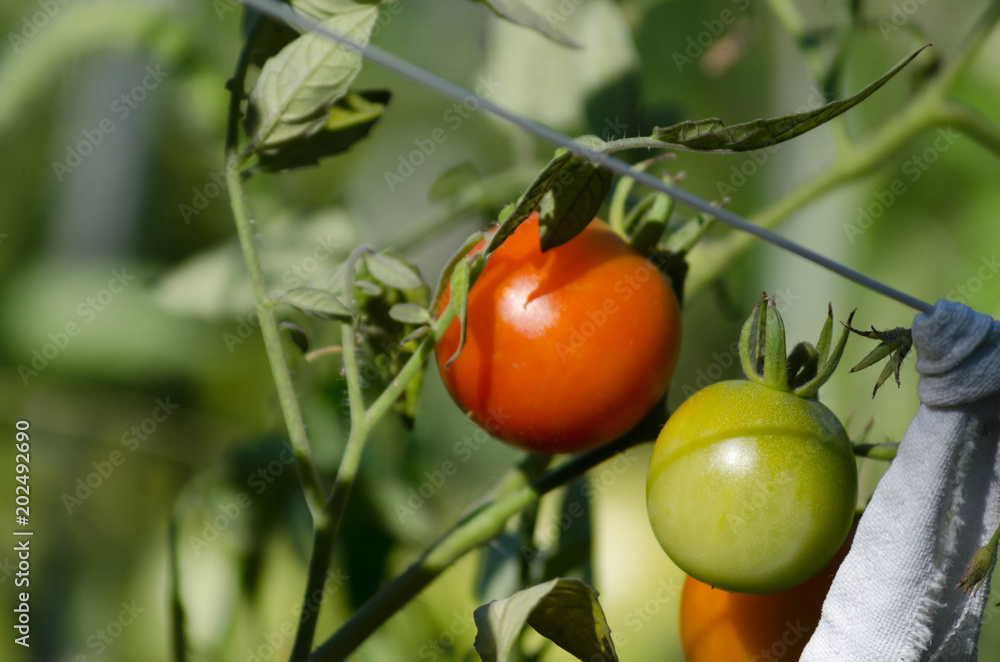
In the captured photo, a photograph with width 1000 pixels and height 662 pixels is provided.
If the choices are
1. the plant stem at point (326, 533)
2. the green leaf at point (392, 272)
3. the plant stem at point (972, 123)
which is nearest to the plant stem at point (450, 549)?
the plant stem at point (326, 533)

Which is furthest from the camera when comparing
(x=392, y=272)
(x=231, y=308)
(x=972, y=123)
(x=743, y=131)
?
(x=231, y=308)

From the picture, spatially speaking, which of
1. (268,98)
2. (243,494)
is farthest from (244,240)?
(243,494)

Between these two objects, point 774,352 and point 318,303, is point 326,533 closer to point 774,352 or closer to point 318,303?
point 318,303

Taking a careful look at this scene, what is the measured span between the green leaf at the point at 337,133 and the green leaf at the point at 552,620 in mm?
255

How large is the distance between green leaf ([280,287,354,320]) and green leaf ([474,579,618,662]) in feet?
A: 0.46

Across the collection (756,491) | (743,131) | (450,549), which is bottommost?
(450,549)

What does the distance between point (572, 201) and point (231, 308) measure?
0.38 metres

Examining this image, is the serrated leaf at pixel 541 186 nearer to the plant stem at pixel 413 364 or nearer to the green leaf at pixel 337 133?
the plant stem at pixel 413 364

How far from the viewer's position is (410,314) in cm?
36

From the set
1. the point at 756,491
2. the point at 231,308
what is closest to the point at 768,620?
the point at 756,491

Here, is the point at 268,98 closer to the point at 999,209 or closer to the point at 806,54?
the point at 806,54

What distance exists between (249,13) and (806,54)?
37 centimetres

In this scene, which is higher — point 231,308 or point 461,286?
point 461,286

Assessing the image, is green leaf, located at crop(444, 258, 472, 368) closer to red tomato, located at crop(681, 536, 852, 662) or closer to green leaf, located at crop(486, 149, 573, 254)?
green leaf, located at crop(486, 149, 573, 254)
